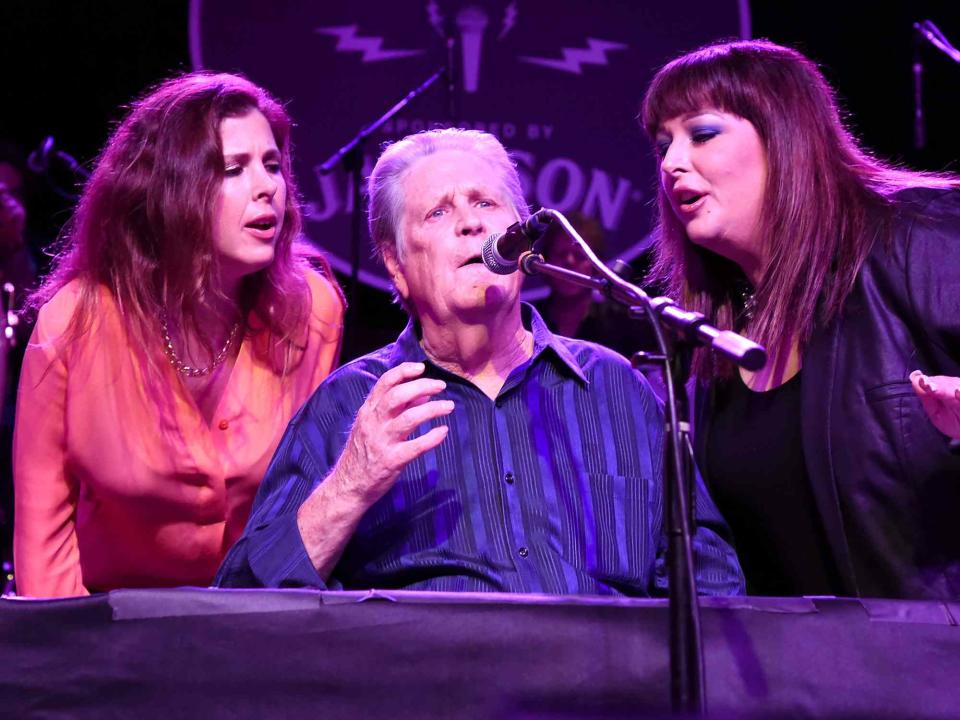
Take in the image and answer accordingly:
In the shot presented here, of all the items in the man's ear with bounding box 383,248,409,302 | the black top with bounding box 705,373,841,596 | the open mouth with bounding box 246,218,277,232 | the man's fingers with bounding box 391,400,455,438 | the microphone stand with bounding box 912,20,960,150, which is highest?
the microphone stand with bounding box 912,20,960,150

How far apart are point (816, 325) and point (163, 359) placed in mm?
1551

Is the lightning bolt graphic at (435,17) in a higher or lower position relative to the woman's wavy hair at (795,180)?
higher

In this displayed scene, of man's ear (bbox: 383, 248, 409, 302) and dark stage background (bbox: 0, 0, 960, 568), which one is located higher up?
dark stage background (bbox: 0, 0, 960, 568)

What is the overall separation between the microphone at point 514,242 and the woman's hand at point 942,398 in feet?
2.22

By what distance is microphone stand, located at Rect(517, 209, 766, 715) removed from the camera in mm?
1273

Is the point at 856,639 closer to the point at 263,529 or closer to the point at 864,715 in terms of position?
the point at 864,715

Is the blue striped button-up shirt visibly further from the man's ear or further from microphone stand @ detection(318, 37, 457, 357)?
microphone stand @ detection(318, 37, 457, 357)

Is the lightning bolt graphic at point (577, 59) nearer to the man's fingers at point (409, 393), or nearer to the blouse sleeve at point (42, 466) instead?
the blouse sleeve at point (42, 466)

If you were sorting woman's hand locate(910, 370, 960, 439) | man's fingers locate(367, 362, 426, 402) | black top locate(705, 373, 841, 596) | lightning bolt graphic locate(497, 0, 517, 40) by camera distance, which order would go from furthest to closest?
1. lightning bolt graphic locate(497, 0, 517, 40)
2. black top locate(705, 373, 841, 596)
3. man's fingers locate(367, 362, 426, 402)
4. woman's hand locate(910, 370, 960, 439)

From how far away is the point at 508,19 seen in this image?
5109 millimetres

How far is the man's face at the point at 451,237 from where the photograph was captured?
2.34m

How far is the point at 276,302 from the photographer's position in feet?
9.39

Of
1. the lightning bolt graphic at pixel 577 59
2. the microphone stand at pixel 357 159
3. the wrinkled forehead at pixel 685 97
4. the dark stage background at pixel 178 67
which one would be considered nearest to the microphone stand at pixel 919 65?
the dark stage background at pixel 178 67

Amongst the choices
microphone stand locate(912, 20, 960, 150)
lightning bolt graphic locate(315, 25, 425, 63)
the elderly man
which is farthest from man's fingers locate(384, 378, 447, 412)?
microphone stand locate(912, 20, 960, 150)
